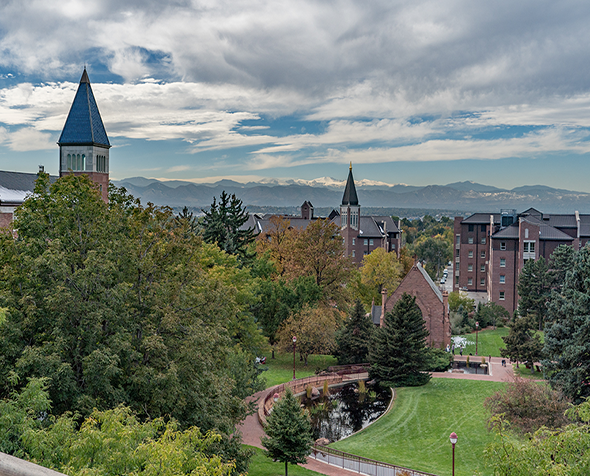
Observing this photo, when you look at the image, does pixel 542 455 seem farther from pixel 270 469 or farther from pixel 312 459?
pixel 312 459

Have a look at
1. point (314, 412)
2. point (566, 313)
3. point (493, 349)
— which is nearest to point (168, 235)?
point (314, 412)

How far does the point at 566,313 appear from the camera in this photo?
1083 inches

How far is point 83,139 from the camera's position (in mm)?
50906

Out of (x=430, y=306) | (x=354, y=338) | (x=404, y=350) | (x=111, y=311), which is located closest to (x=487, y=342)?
(x=430, y=306)

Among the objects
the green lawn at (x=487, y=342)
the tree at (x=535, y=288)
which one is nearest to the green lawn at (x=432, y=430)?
the green lawn at (x=487, y=342)

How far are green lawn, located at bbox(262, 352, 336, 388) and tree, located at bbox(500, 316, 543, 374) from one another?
1583cm

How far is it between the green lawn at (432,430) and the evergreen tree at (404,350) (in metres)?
1.13

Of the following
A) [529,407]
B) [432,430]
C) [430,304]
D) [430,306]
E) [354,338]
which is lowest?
[432,430]

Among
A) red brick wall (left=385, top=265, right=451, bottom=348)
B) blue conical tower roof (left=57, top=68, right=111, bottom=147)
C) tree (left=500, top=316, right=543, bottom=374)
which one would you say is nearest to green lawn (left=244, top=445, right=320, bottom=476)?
tree (left=500, top=316, right=543, bottom=374)

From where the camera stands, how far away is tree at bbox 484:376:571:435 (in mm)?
22453

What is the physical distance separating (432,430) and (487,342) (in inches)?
1090

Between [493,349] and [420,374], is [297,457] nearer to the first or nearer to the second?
[420,374]

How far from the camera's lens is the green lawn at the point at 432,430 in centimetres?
2523

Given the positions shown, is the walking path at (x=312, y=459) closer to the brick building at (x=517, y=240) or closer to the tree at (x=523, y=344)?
the tree at (x=523, y=344)
